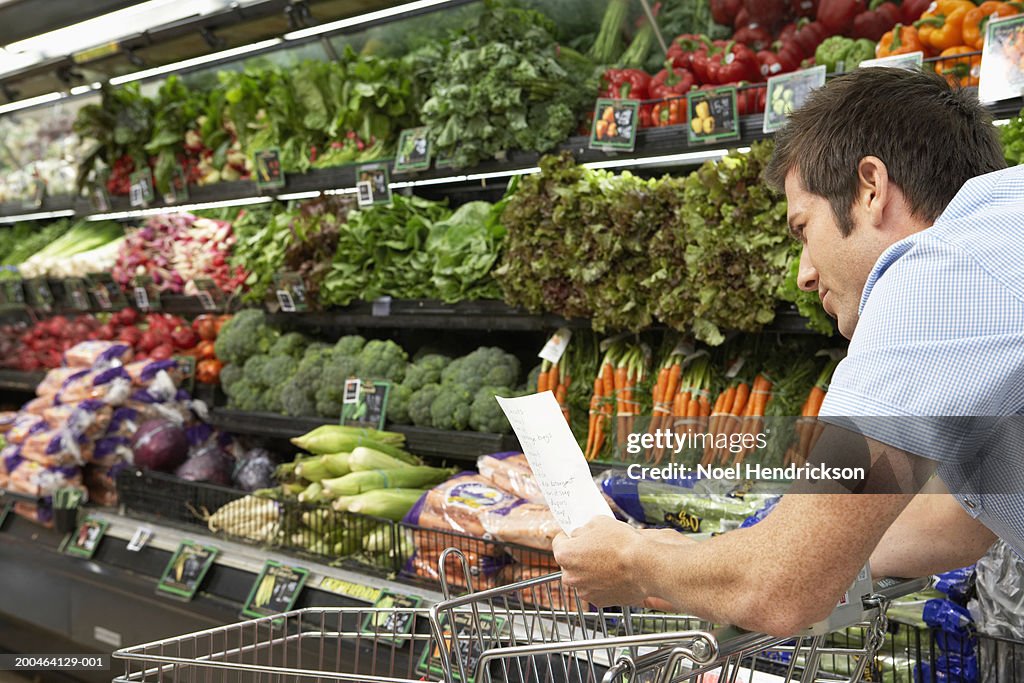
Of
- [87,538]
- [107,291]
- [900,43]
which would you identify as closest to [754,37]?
[900,43]

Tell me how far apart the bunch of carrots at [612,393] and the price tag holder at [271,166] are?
1.77m

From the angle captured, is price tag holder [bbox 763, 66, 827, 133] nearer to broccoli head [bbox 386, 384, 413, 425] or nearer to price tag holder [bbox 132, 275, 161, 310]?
broccoli head [bbox 386, 384, 413, 425]

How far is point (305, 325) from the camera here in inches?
179

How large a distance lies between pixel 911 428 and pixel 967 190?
0.95 ft

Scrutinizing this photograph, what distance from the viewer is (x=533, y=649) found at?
1.08m

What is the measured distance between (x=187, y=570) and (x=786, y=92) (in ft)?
8.36

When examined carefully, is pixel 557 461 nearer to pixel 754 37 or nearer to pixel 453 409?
pixel 453 409

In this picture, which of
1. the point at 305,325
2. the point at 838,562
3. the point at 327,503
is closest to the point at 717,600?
the point at 838,562

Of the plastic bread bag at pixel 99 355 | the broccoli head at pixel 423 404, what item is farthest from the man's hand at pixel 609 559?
the plastic bread bag at pixel 99 355

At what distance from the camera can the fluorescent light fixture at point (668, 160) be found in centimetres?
309

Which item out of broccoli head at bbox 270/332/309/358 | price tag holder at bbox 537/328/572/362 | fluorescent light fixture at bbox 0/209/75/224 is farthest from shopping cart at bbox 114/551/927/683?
fluorescent light fixture at bbox 0/209/75/224

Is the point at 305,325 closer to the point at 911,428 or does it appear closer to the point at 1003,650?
the point at 1003,650

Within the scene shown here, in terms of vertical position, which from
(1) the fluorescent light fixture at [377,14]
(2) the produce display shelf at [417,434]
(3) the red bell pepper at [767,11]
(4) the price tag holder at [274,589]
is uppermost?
(1) the fluorescent light fixture at [377,14]

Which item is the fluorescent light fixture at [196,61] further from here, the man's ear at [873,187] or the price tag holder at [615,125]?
the man's ear at [873,187]
